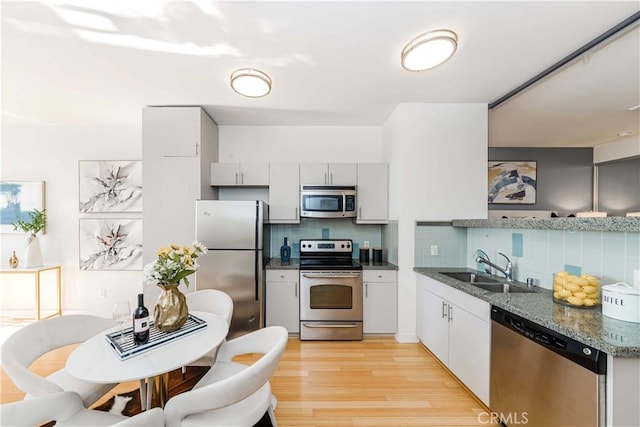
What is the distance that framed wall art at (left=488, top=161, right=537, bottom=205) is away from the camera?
187 inches

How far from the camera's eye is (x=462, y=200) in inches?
125

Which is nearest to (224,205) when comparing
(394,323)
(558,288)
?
(394,323)

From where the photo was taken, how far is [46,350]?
1639 mm

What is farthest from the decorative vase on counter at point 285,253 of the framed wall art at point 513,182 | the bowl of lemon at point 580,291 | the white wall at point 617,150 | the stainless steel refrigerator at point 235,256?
the white wall at point 617,150

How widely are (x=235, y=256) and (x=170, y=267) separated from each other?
4.67 ft

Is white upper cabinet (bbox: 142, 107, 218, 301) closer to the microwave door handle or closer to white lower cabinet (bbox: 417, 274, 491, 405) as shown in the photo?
the microwave door handle

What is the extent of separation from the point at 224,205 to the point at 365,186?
1717 millimetres

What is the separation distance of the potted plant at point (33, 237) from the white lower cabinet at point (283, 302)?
10.2 feet

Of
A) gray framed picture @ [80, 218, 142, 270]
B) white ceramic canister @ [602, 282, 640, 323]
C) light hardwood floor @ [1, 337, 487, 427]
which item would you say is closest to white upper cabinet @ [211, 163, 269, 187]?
gray framed picture @ [80, 218, 142, 270]

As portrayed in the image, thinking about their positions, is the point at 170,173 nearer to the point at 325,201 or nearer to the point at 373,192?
the point at 325,201

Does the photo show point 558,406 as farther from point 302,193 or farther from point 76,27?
point 76,27

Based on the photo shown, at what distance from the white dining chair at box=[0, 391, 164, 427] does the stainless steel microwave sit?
249 cm

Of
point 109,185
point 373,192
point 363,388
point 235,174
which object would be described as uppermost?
point 235,174

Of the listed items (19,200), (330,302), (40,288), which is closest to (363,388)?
(330,302)
